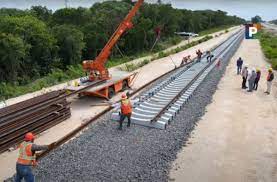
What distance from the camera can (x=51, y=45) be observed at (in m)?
38.7

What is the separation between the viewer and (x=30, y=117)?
13922 millimetres

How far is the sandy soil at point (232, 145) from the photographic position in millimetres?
10344

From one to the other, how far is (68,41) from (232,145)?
32.2 meters

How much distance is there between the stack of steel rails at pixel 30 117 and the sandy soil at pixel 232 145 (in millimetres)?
5844

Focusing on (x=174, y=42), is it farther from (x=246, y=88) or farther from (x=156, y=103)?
(x=156, y=103)

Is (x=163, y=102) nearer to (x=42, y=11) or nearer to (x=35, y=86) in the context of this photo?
(x=35, y=86)

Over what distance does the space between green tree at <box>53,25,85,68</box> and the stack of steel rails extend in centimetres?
2578

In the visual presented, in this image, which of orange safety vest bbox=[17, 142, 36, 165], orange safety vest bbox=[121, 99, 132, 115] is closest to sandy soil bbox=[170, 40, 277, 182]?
orange safety vest bbox=[121, 99, 132, 115]

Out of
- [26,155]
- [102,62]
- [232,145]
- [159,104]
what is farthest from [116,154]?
[102,62]

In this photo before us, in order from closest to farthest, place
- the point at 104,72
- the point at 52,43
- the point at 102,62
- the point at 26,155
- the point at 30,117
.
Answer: the point at 26,155, the point at 30,117, the point at 102,62, the point at 104,72, the point at 52,43

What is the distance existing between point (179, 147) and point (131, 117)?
300 centimetres

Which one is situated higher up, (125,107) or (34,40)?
(34,40)

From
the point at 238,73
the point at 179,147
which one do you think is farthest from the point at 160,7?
the point at 179,147

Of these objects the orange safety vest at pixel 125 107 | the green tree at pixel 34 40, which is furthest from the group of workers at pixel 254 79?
the green tree at pixel 34 40
